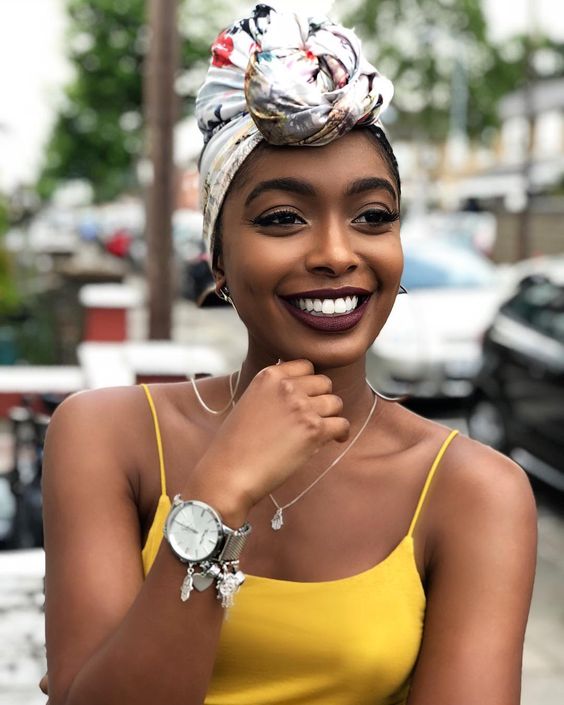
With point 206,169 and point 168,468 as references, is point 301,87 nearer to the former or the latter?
point 206,169

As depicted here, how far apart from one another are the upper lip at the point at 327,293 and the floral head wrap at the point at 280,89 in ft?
0.73

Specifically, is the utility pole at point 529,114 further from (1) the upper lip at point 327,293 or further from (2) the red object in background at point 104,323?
(1) the upper lip at point 327,293

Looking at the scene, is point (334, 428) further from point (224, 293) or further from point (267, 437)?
point (224, 293)

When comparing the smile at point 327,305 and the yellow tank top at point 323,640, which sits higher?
the smile at point 327,305

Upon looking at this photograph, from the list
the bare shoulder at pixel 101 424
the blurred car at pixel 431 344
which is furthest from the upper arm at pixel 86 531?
the blurred car at pixel 431 344

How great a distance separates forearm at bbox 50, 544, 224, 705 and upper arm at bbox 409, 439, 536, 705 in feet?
1.23

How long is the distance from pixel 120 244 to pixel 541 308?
29705 millimetres

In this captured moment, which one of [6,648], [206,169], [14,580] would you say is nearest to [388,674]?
[206,169]

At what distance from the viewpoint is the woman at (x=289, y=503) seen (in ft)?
4.93

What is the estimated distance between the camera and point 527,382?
7.33 metres

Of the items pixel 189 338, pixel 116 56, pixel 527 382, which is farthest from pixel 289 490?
pixel 116 56

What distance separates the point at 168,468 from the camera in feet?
5.96

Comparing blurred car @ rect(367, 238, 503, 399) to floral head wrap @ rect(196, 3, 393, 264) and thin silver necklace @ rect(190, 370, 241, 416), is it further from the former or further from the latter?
floral head wrap @ rect(196, 3, 393, 264)

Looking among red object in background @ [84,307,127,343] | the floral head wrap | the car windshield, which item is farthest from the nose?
the car windshield
